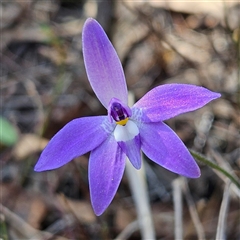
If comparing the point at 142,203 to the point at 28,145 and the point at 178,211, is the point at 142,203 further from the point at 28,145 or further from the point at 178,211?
the point at 28,145

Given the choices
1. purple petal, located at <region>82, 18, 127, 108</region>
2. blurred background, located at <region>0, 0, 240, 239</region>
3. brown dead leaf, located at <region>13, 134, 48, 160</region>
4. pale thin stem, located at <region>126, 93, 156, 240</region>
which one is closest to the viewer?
purple petal, located at <region>82, 18, 127, 108</region>

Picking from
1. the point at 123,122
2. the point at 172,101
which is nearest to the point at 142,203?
the point at 123,122

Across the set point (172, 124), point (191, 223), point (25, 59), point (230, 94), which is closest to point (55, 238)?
point (191, 223)

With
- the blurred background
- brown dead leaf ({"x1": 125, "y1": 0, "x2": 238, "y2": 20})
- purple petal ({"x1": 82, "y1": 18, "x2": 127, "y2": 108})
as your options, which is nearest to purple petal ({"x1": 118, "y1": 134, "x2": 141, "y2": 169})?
purple petal ({"x1": 82, "y1": 18, "x2": 127, "y2": 108})

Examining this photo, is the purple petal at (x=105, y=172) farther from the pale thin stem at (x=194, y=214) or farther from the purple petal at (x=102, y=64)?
the pale thin stem at (x=194, y=214)

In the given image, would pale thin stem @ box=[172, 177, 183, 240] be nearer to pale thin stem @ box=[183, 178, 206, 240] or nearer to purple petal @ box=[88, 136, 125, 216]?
pale thin stem @ box=[183, 178, 206, 240]

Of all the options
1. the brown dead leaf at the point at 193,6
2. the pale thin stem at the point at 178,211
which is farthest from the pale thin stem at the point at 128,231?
the brown dead leaf at the point at 193,6

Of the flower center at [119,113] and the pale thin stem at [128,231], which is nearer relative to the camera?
the flower center at [119,113]
